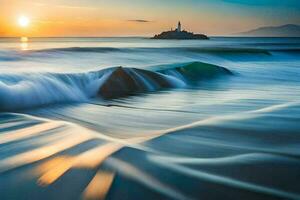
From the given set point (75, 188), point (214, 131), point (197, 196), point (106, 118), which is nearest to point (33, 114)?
point (106, 118)

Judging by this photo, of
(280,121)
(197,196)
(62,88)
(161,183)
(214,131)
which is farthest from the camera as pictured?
(62,88)

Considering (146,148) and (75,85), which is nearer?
(146,148)

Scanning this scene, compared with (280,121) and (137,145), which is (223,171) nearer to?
(137,145)

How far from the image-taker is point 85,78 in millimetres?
8672

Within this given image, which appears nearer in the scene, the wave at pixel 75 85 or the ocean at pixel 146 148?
the ocean at pixel 146 148

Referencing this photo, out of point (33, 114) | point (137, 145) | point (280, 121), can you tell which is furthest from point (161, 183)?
point (33, 114)

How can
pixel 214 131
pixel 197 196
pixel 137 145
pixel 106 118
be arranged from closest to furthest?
pixel 197 196, pixel 137 145, pixel 214 131, pixel 106 118

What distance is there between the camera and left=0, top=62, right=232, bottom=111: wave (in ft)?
20.4

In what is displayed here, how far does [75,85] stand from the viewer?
804 cm

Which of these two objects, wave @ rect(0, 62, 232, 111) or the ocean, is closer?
the ocean

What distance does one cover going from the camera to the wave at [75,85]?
6.20 meters

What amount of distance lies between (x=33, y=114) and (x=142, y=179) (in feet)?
10.5

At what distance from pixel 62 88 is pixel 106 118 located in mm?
2779

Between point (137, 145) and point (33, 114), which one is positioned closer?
point (137, 145)
